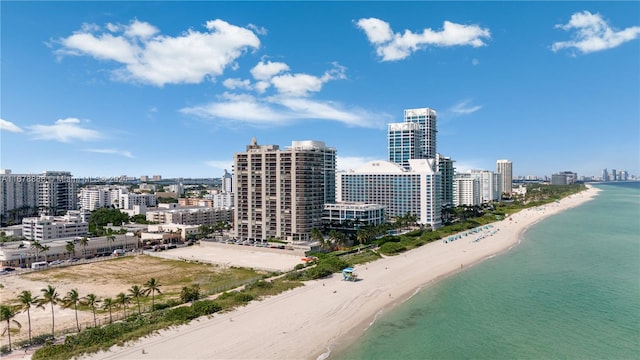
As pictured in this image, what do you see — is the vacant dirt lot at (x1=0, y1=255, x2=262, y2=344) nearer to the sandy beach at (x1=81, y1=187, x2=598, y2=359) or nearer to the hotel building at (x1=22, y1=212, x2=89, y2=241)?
the sandy beach at (x1=81, y1=187, x2=598, y2=359)

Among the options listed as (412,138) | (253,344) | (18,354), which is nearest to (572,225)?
(412,138)

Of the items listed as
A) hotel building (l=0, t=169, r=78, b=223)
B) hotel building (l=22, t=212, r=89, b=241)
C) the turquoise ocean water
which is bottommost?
the turquoise ocean water

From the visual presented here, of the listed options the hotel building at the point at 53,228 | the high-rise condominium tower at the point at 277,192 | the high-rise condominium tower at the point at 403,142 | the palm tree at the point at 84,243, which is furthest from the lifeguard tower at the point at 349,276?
the high-rise condominium tower at the point at 403,142

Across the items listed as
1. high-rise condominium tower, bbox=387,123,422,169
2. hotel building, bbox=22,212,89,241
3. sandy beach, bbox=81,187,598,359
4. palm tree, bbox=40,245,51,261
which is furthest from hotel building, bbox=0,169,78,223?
sandy beach, bbox=81,187,598,359

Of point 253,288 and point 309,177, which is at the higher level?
point 309,177

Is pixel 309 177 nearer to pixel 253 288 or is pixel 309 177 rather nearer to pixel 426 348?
pixel 253 288

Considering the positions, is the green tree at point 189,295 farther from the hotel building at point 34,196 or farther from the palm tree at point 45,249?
the hotel building at point 34,196
